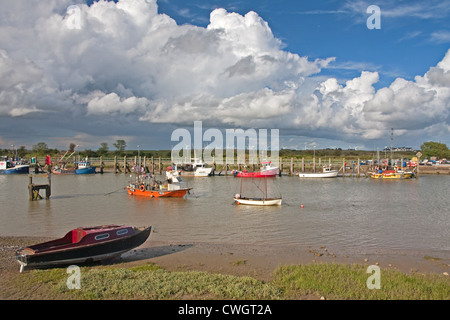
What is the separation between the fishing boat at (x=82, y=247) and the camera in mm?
12031

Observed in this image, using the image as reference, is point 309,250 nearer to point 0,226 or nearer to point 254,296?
point 254,296

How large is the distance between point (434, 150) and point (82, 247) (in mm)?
138593

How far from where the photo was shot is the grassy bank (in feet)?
31.5

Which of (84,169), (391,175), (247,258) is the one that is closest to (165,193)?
(247,258)

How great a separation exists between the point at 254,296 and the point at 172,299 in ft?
7.10

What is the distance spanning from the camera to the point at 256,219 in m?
24.9

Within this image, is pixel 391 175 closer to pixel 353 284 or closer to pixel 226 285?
pixel 353 284

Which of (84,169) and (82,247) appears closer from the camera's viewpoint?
(82,247)

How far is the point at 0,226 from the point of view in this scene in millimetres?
22125

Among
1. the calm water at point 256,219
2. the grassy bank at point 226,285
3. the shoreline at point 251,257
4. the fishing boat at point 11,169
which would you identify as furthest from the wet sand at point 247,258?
the fishing boat at point 11,169

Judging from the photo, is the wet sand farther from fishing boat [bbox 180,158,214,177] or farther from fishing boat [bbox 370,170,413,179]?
fishing boat [bbox 370,170,413,179]

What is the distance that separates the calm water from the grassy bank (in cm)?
701
